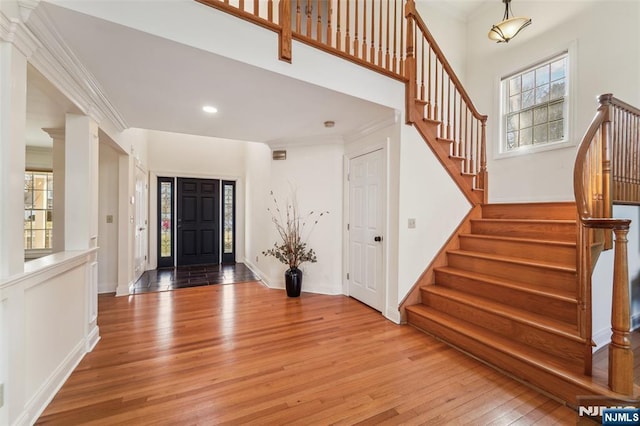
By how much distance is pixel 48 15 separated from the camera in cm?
163

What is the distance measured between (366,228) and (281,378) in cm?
221

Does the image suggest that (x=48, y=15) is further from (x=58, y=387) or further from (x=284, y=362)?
(x=284, y=362)

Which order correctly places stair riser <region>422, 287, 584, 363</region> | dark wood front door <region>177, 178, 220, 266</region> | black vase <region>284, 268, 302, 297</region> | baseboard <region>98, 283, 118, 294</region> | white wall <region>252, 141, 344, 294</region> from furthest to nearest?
1. dark wood front door <region>177, 178, 220, 266</region>
2. white wall <region>252, 141, 344, 294</region>
3. baseboard <region>98, 283, 118, 294</region>
4. black vase <region>284, 268, 302, 297</region>
5. stair riser <region>422, 287, 584, 363</region>

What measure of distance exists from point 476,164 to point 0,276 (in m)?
5.07

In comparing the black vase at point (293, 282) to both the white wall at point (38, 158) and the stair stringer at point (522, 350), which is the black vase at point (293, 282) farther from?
the white wall at point (38, 158)

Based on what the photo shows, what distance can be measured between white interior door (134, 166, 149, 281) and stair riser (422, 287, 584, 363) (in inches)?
188

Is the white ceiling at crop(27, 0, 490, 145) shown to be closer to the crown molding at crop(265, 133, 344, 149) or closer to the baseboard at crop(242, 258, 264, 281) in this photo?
the crown molding at crop(265, 133, 344, 149)

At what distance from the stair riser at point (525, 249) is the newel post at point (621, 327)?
0.67 meters

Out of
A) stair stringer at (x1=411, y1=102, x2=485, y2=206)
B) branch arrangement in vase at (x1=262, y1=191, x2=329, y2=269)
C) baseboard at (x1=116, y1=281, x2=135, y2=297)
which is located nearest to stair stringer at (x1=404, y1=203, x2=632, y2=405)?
stair stringer at (x1=411, y1=102, x2=485, y2=206)

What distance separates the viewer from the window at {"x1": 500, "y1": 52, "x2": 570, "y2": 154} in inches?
148

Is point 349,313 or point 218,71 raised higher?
point 218,71

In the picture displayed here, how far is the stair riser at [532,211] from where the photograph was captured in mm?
2922

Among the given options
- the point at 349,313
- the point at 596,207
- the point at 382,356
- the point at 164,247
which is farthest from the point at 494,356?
the point at 164,247

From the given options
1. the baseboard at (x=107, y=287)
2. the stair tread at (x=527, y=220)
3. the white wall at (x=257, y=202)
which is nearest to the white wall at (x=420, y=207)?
the stair tread at (x=527, y=220)
